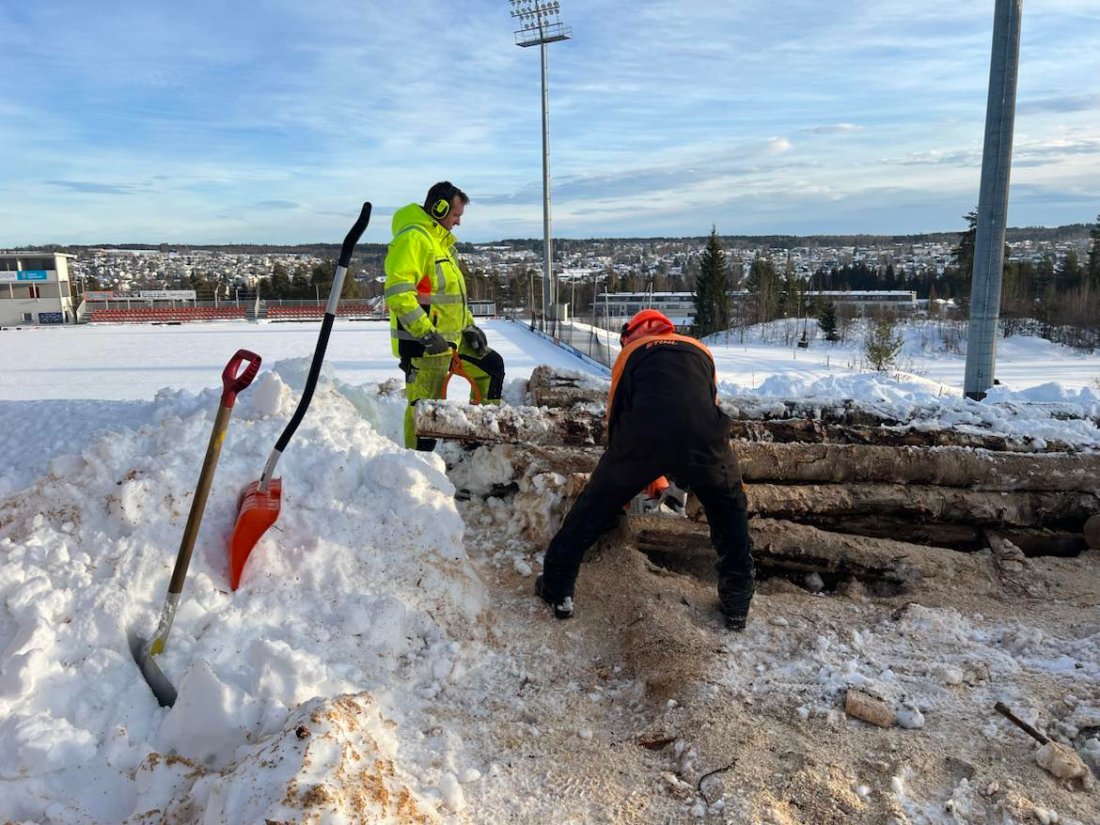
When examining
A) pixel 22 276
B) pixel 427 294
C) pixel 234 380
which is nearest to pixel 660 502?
pixel 427 294

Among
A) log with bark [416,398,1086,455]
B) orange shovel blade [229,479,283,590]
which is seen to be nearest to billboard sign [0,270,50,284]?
log with bark [416,398,1086,455]

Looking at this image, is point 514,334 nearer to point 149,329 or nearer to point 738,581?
point 149,329

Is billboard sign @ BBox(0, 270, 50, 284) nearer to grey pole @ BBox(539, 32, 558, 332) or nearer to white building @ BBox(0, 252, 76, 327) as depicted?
white building @ BBox(0, 252, 76, 327)

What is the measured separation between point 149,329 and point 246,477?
3089 centimetres

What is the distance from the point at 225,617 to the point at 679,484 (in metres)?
2.24

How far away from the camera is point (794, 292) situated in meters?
57.6

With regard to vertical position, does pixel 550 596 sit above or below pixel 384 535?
below

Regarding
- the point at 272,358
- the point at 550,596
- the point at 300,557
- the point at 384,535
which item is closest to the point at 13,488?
the point at 300,557

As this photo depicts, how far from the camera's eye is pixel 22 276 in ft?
149

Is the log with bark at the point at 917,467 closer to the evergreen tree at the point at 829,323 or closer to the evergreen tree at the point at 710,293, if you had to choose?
the evergreen tree at the point at 829,323

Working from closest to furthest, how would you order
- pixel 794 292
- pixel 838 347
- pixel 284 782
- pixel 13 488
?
1. pixel 284 782
2. pixel 13 488
3. pixel 838 347
4. pixel 794 292

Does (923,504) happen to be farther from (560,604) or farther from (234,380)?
(234,380)

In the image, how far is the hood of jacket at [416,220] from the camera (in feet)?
18.8

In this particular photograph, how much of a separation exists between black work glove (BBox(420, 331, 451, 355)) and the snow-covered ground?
803 mm
